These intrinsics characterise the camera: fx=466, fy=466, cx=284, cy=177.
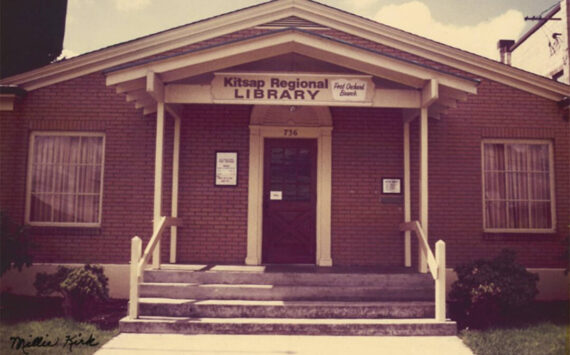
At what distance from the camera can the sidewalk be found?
16.8 ft

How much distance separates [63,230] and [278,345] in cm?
469

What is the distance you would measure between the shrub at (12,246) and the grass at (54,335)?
1.14 m

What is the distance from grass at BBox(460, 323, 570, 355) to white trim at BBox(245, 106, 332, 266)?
285 cm

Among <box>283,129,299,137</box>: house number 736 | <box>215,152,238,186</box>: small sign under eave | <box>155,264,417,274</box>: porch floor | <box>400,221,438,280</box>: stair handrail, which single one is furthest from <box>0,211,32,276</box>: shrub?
<box>400,221,438,280</box>: stair handrail

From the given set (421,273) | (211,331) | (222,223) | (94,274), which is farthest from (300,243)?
(94,274)

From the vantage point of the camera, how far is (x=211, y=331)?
5.75 meters

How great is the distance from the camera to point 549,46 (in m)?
14.0

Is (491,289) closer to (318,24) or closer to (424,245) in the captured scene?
(424,245)

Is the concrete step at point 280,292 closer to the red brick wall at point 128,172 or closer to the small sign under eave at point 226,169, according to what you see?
the red brick wall at point 128,172

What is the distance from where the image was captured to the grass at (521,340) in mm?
5238

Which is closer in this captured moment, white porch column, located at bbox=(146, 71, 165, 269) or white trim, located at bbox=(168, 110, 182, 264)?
white porch column, located at bbox=(146, 71, 165, 269)

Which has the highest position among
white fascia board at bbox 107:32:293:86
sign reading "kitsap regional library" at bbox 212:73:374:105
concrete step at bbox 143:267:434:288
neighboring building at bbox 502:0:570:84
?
neighboring building at bbox 502:0:570:84

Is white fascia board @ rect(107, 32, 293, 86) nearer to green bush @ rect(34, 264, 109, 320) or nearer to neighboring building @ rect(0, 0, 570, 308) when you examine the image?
neighboring building @ rect(0, 0, 570, 308)

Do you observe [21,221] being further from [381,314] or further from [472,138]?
[472,138]
